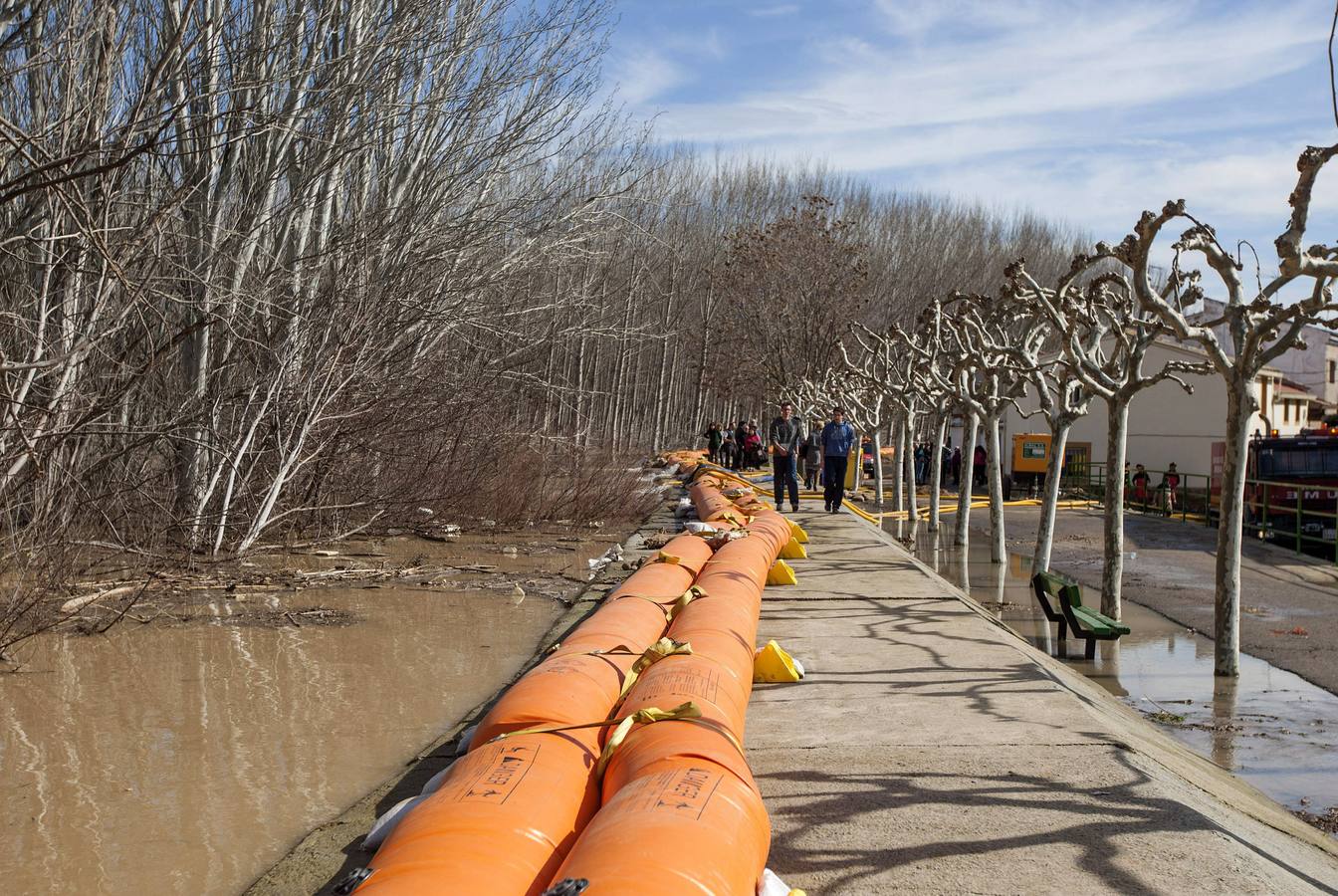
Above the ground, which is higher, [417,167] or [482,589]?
[417,167]

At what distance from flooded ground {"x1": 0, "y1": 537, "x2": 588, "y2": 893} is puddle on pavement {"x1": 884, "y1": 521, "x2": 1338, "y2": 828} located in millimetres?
5317

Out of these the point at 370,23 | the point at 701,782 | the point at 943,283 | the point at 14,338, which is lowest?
the point at 701,782

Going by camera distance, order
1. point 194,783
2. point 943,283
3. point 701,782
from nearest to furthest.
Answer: point 701,782 → point 194,783 → point 943,283

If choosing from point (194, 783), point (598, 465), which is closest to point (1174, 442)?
point (598, 465)

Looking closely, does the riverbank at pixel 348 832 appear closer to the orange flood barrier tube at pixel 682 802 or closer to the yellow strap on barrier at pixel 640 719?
the yellow strap on barrier at pixel 640 719

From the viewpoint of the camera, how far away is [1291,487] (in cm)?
2300

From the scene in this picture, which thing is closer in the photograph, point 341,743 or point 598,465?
point 341,743

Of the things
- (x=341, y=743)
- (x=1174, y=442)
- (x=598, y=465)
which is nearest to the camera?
(x=341, y=743)

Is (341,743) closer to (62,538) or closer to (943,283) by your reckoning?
(62,538)

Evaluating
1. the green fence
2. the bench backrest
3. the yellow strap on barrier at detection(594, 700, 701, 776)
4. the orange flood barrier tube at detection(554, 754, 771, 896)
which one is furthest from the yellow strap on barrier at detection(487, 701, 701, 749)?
the green fence

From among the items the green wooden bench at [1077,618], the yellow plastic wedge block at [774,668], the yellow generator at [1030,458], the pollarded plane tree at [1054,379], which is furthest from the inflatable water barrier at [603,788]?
the yellow generator at [1030,458]

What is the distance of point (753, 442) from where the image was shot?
157 ft

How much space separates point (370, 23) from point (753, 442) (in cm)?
3491

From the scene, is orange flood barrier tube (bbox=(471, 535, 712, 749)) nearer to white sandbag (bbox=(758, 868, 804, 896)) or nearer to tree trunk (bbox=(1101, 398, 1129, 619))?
white sandbag (bbox=(758, 868, 804, 896))
